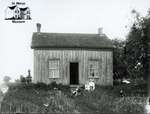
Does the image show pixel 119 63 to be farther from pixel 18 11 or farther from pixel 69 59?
pixel 18 11

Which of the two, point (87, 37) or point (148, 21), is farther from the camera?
point (87, 37)

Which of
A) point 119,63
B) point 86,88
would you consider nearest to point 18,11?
point 86,88

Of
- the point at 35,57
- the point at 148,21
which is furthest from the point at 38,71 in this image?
the point at 148,21

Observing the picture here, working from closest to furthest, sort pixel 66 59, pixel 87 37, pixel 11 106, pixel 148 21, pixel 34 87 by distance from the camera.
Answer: pixel 11 106 < pixel 148 21 < pixel 34 87 < pixel 66 59 < pixel 87 37

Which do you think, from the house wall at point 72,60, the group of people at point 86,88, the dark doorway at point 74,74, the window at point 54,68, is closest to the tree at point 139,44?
the house wall at point 72,60

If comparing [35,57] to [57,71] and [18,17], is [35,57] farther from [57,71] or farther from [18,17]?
[18,17]

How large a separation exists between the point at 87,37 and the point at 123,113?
16.7m

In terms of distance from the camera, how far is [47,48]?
28734 millimetres

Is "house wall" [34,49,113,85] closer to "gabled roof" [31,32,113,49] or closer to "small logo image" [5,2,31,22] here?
"gabled roof" [31,32,113,49]

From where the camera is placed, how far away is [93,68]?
97.3 feet

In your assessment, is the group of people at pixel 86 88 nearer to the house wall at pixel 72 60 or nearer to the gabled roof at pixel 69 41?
the house wall at pixel 72 60

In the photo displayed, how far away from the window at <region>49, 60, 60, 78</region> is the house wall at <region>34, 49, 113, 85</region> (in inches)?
15.1

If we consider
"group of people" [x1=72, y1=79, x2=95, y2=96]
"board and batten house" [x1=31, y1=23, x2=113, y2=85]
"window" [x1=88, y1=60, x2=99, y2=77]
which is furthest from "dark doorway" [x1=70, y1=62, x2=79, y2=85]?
"group of people" [x1=72, y1=79, x2=95, y2=96]

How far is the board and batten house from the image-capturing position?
28625mm
